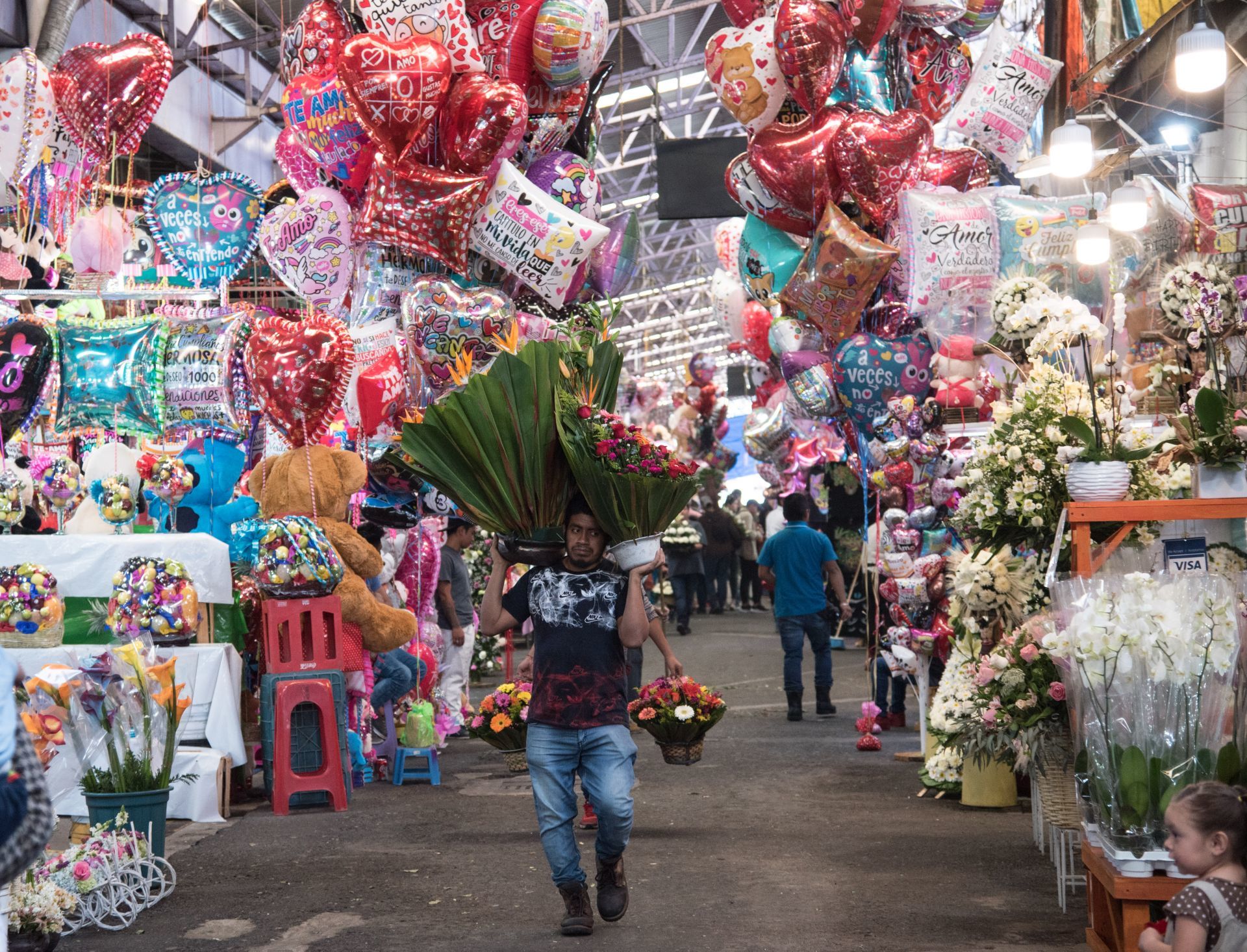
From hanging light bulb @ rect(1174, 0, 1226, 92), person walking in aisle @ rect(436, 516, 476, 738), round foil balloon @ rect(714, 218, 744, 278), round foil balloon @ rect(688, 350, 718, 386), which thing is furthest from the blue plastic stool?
round foil balloon @ rect(688, 350, 718, 386)

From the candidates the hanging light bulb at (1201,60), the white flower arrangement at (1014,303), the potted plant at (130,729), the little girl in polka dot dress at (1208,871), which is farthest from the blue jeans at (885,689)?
the little girl in polka dot dress at (1208,871)

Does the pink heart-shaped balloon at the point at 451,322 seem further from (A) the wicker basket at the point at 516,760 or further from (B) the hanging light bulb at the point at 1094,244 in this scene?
(B) the hanging light bulb at the point at 1094,244

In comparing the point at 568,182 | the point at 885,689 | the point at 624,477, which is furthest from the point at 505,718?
the point at 885,689

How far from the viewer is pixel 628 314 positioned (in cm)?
4038

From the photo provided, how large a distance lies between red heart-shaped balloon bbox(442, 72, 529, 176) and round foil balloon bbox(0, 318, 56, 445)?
2.29 meters

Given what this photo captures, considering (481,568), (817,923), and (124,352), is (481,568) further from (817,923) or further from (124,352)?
(817,923)

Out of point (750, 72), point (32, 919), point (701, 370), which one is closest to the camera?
point (32, 919)

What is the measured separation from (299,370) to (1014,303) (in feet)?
11.2

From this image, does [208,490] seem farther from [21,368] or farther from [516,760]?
[516,760]

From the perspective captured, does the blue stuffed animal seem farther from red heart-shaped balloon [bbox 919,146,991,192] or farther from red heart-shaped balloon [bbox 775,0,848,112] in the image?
red heart-shaped balloon [bbox 919,146,991,192]

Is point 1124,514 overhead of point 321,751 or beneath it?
overhead

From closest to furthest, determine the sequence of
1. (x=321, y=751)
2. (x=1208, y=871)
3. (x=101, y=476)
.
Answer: (x=1208, y=871), (x=321, y=751), (x=101, y=476)

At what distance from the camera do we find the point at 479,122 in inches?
302

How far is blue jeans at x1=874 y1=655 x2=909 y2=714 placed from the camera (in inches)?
403
